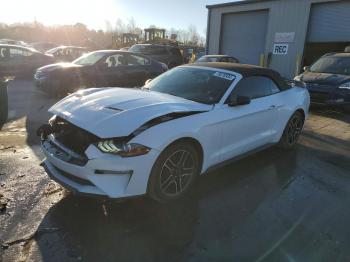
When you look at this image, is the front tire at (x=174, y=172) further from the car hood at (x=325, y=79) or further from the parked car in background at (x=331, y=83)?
the car hood at (x=325, y=79)

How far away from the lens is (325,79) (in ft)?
31.0

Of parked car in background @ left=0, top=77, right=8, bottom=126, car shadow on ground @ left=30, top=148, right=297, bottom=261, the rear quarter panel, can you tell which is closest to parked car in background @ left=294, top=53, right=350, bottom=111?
the rear quarter panel

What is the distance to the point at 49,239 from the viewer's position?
3.04 m

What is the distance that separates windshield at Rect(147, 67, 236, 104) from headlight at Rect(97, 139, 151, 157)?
4.22 feet

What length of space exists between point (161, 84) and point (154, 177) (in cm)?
193

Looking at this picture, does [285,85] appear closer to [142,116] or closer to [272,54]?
[142,116]

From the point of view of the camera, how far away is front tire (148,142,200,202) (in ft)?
11.4

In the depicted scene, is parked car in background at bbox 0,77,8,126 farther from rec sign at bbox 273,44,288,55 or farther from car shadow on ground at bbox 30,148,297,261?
rec sign at bbox 273,44,288,55

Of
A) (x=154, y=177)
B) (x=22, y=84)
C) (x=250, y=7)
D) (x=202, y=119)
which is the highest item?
(x=250, y=7)

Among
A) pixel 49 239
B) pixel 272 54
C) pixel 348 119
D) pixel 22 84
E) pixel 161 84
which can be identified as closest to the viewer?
pixel 49 239

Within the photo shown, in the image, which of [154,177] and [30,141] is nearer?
[154,177]

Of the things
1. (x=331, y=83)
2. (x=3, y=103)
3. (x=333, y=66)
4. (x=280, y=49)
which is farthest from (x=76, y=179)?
(x=280, y=49)

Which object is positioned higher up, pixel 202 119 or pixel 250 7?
pixel 250 7

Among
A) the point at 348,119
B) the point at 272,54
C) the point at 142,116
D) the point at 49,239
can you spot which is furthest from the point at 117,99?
the point at 272,54
